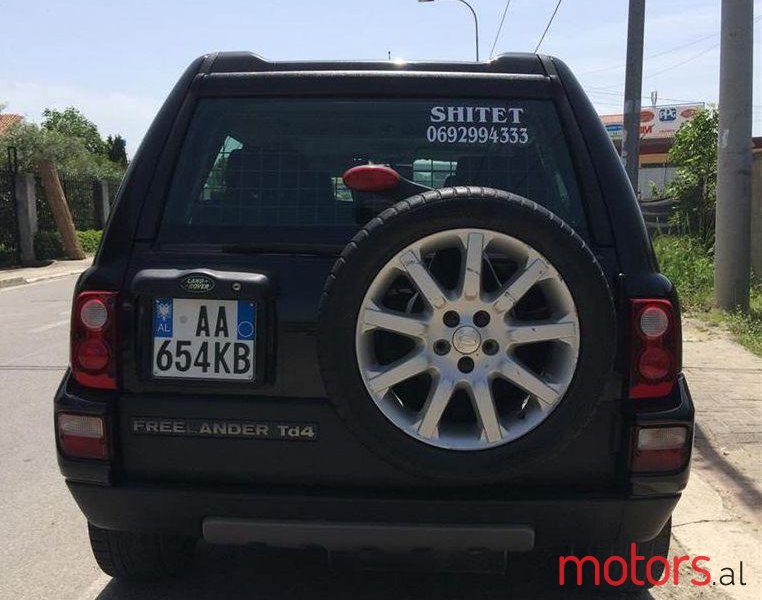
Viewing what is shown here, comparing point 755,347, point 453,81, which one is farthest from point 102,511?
point 755,347

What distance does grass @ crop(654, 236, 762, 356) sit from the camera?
28.1 feet

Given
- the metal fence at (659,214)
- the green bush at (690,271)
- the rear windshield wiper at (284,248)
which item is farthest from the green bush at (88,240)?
the rear windshield wiper at (284,248)

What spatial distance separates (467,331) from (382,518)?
0.64 m

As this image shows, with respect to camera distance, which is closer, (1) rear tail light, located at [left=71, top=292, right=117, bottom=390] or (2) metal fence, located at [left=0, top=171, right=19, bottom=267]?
(1) rear tail light, located at [left=71, top=292, right=117, bottom=390]

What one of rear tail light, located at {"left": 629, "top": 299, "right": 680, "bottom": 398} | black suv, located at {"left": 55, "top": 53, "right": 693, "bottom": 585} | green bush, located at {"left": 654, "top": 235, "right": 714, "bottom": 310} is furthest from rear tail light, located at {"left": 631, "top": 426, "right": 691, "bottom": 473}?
green bush, located at {"left": 654, "top": 235, "right": 714, "bottom": 310}

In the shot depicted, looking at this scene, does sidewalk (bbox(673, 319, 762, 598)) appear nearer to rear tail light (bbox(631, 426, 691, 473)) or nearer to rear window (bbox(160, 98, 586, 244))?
rear tail light (bbox(631, 426, 691, 473))

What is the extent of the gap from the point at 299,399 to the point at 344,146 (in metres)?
0.92

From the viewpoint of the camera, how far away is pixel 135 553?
3021 millimetres

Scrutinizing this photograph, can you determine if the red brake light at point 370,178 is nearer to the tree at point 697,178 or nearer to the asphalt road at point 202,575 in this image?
the asphalt road at point 202,575

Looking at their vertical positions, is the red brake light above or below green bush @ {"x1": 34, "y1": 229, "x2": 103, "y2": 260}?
above

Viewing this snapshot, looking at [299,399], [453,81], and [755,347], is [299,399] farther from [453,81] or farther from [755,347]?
[755,347]

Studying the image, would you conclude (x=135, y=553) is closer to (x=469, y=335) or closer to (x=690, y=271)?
(x=469, y=335)

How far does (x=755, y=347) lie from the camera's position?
7.89m

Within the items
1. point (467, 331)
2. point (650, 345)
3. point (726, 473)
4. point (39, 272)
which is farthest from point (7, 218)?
point (650, 345)
